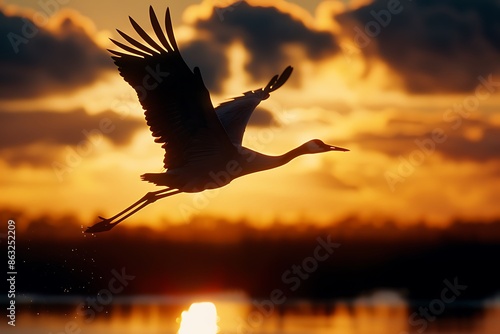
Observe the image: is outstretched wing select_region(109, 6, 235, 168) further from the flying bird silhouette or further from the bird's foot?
the bird's foot

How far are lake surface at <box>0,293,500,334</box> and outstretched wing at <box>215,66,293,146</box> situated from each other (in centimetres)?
2933

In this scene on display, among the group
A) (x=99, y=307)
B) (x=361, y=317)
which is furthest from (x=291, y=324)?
(x=99, y=307)

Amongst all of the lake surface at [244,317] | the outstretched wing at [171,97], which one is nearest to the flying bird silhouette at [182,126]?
the outstretched wing at [171,97]

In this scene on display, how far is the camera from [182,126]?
1905 centimetres

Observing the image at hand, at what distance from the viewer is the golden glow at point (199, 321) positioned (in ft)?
183

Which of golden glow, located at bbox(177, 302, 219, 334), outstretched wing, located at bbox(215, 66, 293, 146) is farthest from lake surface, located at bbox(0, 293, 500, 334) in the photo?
outstretched wing, located at bbox(215, 66, 293, 146)

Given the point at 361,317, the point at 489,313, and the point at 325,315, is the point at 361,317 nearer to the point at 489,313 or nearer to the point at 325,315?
the point at 325,315

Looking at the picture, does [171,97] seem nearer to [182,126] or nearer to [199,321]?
[182,126]

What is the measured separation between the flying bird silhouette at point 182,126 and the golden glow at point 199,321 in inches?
1348

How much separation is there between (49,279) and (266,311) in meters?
14.4

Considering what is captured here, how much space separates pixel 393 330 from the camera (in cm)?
5719

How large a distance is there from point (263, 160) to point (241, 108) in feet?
5.72

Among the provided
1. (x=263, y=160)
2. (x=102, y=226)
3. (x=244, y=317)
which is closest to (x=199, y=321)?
(x=244, y=317)

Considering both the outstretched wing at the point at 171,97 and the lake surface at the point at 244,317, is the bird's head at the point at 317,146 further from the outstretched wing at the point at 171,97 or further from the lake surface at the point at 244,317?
the lake surface at the point at 244,317
